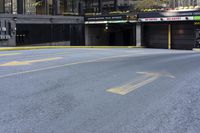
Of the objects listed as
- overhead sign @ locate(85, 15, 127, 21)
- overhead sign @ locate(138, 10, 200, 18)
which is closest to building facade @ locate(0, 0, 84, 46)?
overhead sign @ locate(85, 15, 127, 21)

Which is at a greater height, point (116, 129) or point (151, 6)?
point (151, 6)

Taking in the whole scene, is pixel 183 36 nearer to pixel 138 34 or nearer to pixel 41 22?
pixel 138 34

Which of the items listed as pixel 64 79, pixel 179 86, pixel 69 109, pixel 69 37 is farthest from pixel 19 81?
pixel 69 37

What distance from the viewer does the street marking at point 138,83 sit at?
10.0m

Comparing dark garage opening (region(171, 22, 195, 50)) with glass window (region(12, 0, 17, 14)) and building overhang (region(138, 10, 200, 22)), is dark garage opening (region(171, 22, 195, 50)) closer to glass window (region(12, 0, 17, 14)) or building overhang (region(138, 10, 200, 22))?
building overhang (region(138, 10, 200, 22))

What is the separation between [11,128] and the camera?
21.5 ft

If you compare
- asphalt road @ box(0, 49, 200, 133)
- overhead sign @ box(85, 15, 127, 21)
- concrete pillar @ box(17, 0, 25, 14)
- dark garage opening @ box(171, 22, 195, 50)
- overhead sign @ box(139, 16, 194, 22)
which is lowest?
asphalt road @ box(0, 49, 200, 133)

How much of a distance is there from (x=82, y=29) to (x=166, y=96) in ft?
138

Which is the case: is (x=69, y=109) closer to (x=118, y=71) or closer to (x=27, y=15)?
(x=118, y=71)

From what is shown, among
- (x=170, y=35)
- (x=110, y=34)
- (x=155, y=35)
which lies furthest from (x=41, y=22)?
(x=170, y=35)

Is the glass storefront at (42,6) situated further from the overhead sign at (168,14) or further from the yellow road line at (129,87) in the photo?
the yellow road line at (129,87)

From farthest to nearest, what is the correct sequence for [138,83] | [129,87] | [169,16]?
1. [169,16]
2. [138,83]
3. [129,87]

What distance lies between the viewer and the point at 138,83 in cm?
1136

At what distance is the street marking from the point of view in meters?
10.0
